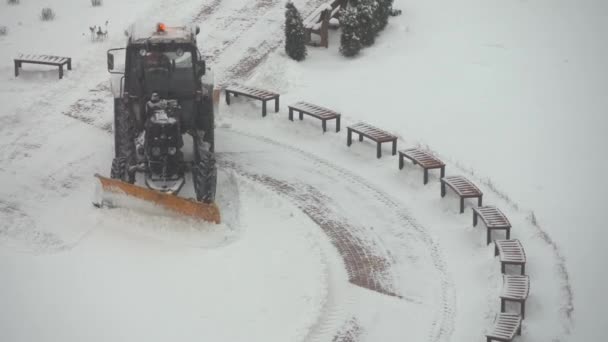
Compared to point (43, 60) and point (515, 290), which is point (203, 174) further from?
point (43, 60)

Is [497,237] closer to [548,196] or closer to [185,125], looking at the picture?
[548,196]

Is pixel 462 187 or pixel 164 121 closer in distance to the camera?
pixel 164 121

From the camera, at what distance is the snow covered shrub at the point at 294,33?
21562mm

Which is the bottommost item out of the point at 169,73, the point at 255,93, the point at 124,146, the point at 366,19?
the point at 124,146

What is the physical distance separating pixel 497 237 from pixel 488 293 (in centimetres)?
158

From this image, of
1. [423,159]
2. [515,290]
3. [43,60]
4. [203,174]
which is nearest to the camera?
[515,290]

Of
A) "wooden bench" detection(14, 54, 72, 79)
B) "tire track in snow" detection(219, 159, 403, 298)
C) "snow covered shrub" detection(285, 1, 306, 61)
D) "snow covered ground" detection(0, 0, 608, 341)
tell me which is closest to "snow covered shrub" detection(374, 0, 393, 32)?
"snow covered ground" detection(0, 0, 608, 341)

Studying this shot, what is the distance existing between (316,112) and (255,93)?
146cm

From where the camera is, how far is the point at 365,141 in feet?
61.7

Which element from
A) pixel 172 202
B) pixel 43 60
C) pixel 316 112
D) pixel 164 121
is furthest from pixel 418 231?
pixel 43 60

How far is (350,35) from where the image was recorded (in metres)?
21.8

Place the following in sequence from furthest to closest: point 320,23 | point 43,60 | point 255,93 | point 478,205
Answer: point 320,23
point 43,60
point 255,93
point 478,205

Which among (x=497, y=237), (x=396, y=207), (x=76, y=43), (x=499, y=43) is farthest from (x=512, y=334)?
(x=76, y=43)

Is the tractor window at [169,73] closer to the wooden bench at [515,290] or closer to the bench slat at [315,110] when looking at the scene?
the bench slat at [315,110]
